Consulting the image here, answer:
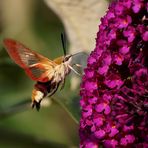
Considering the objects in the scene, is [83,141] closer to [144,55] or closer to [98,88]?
[98,88]

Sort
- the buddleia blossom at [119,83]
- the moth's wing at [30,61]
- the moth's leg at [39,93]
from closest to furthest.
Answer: the buddleia blossom at [119,83], the moth's wing at [30,61], the moth's leg at [39,93]

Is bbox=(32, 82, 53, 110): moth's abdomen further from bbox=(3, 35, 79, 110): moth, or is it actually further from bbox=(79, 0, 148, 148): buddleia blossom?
bbox=(79, 0, 148, 148): buddleia blossom

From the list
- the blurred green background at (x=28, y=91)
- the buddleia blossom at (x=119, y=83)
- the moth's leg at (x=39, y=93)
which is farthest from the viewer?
the blurred green background at (x=28, y=91)

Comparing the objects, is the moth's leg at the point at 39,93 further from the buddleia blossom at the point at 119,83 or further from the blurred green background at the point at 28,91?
the blurred green background at the point at 28,91

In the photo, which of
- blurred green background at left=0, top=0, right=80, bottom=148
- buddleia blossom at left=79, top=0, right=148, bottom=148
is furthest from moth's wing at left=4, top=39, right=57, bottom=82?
blurred green background at left=0, top=0, right=80, bottom=148

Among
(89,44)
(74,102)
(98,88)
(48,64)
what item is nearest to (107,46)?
(98,88)

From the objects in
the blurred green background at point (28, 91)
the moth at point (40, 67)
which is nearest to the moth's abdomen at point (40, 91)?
the moth at point (40, 67)

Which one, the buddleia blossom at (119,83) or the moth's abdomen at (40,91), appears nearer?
the buddleia blossom at (119,83)

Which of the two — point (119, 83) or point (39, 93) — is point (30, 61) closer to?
point (39, 93)
